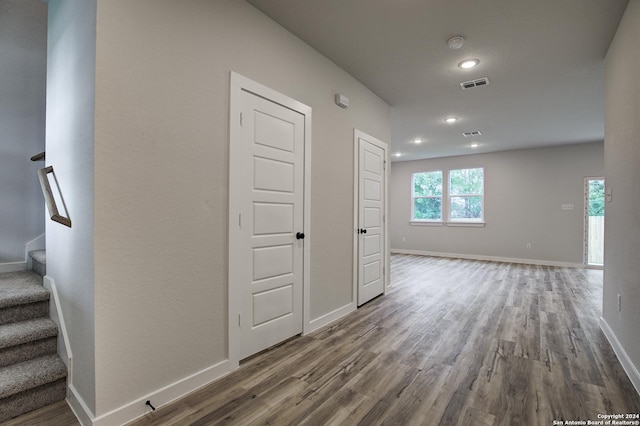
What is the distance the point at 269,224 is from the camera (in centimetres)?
257

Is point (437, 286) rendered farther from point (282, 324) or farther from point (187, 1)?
point (187, 1)

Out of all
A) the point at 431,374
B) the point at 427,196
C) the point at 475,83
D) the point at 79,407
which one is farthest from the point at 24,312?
the point at 427,196

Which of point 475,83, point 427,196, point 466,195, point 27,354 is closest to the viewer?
point 27,354

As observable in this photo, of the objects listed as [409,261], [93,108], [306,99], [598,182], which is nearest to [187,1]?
[93,108]

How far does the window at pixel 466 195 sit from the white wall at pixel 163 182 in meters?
7.02

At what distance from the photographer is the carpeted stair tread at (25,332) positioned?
185cm

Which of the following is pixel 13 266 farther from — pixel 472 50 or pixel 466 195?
pixel 466 195

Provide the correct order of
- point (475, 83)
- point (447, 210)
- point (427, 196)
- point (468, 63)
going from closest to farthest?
point (468, 63)
point (475, 83)
point (447, 210)
point (427, 196)

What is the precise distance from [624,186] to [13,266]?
544 centimetres

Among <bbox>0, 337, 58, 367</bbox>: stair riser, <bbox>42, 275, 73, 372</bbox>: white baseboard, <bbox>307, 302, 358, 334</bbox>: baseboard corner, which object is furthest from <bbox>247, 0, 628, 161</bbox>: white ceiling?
<bbox>0, 337, 58, 367</bbox>: stair riser

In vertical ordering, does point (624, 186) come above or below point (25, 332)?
above

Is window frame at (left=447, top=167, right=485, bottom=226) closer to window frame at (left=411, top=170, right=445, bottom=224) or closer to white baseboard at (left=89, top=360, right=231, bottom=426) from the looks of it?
window frame at (left=411, top=170, right=445, bottom=224)

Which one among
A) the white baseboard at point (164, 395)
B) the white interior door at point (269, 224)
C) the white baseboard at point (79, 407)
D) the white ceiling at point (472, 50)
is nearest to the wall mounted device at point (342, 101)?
the white ceiling at point (472, 50)

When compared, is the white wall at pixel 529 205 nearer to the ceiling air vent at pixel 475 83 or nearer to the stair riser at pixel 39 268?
the ceiling air vent at pixel 475 83
